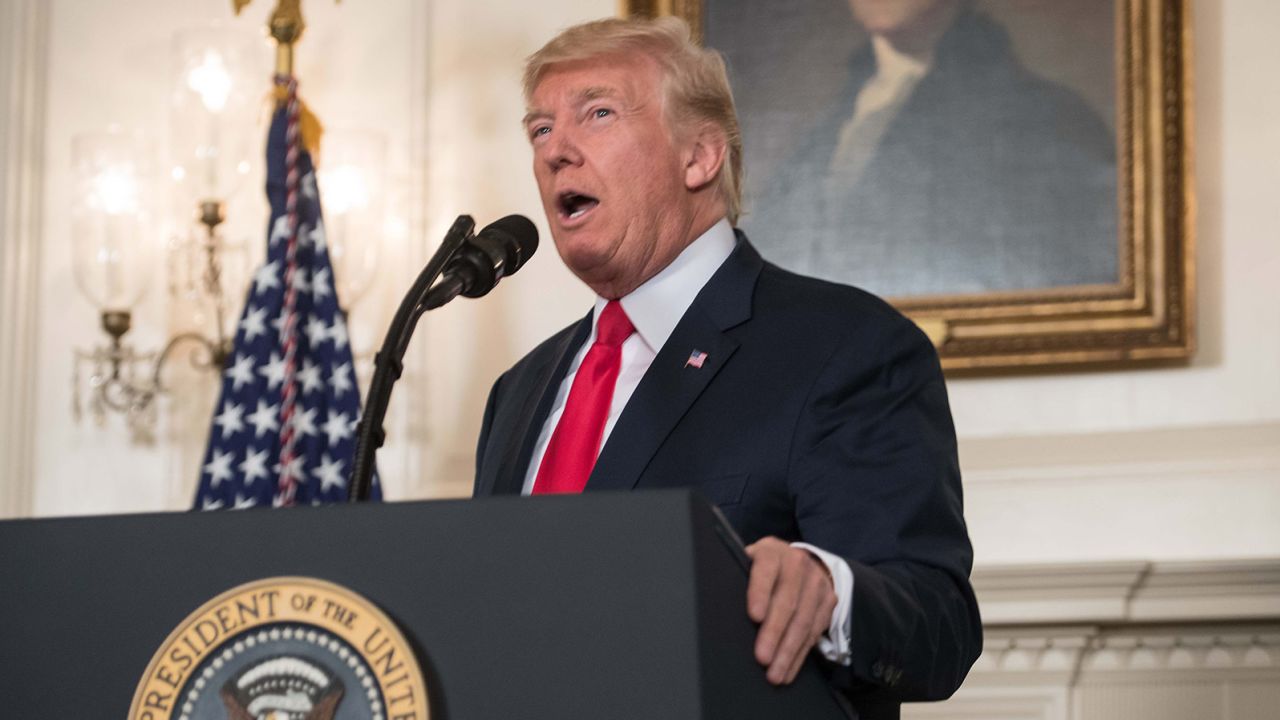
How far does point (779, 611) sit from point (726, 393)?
73 centimetres

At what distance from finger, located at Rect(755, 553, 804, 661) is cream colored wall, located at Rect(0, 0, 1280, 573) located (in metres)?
3.06

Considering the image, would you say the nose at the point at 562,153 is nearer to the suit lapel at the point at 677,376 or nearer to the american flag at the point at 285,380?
the suit lapel at the point at 677,376

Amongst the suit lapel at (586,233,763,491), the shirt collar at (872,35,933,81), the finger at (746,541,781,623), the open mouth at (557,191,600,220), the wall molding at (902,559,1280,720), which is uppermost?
the shirt collar at (872,35,933,81)

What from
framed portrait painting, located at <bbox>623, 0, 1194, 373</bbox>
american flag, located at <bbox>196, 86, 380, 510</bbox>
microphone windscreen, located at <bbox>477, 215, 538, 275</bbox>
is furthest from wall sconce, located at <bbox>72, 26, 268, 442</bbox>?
microphone windscreen, located at <bbox>477, 215, 538, 275</bbox>

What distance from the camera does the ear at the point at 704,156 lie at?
2641mm

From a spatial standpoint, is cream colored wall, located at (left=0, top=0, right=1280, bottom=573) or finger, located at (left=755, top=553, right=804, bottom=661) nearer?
finger, located at (left=755, top=553, right=804, bottom=661)

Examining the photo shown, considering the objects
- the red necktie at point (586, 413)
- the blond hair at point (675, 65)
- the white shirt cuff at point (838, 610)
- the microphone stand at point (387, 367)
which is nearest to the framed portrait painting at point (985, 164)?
the blond hair at point (675, 65)

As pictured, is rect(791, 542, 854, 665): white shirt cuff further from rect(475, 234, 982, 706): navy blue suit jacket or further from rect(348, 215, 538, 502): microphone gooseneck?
rect(348, 215, 538, 502): microphone gooseneck

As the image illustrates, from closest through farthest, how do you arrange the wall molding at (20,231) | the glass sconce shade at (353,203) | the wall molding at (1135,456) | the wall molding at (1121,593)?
the wall molding at (1121,593) < the wall molding at (1135,456) < the glass sconce shade at (353,203) < the wall molding at (20,231)

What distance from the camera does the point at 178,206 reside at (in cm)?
530

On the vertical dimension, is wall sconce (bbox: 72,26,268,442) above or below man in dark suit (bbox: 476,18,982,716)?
above

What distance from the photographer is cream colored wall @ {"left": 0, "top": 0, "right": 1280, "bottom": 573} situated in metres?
4.34

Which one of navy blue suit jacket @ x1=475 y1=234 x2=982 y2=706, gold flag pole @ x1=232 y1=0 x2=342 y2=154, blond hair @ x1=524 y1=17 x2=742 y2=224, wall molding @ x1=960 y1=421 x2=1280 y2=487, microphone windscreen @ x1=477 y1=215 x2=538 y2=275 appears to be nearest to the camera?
navy blue suit jacket @ x1=475 y1=234 x2=982 y2=706

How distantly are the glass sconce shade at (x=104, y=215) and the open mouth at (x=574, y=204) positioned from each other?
294 centimetres
